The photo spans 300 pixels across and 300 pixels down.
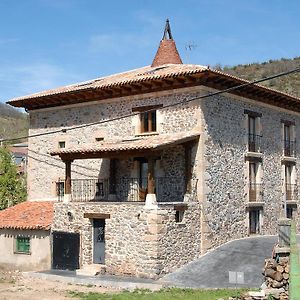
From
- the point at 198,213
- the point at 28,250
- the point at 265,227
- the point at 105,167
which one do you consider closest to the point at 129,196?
the point at 105,167

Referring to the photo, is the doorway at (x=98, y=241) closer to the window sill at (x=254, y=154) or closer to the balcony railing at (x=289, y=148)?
the window sill at (x=254, y=154)

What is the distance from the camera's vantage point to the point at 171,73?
20.0 metres

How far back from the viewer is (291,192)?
26484mm

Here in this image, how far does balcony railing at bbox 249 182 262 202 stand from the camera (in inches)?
915

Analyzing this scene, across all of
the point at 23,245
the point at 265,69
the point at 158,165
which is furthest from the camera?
the point at 265,69

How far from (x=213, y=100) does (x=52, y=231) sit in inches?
327

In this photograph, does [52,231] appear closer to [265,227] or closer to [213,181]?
[213,181]

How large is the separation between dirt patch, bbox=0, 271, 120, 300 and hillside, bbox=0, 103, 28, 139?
6888 cm

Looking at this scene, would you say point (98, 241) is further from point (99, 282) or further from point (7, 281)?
point (7, 281)

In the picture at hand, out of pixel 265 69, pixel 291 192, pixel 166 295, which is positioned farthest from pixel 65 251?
pixel 265 69

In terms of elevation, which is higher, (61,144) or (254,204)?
(61,144)

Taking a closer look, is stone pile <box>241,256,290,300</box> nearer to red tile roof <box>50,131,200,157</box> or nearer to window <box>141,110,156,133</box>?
red tile roof <box>50,131,200,157</box>

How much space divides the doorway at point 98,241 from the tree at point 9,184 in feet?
37.2

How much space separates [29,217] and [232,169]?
8.84m
